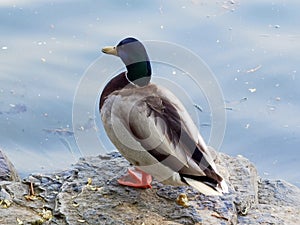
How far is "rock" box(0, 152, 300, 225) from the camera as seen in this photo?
116 inches

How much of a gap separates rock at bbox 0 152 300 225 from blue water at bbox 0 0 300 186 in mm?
594

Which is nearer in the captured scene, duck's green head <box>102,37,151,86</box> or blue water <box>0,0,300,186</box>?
duck's green head <box>102,37,151,86</box>

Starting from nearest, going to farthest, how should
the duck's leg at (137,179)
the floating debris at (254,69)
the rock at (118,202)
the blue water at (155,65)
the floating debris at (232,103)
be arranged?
1. the rock at (118,202)
2. the duck's leg at (137,179)
3. the blue water at (155,65)
4. the floating debris at (232,103)
5. the floating debris at (254,69)

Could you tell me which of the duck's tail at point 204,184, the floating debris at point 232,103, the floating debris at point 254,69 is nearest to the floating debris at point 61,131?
the floating debris at point 232,103

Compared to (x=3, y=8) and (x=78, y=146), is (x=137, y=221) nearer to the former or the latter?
(x=78, y=146)

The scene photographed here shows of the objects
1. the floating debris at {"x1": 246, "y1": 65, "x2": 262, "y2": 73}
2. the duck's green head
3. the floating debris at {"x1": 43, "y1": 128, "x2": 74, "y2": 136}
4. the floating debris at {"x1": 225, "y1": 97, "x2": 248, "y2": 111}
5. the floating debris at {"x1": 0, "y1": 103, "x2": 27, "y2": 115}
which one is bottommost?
the floating debris at {"x1": 43, "y1": 128, "x2": 74, "y2": 136}

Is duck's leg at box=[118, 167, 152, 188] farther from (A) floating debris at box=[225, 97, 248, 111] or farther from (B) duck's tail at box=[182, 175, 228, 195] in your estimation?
(A) floating debris at box=[225, 97, 248, 111]

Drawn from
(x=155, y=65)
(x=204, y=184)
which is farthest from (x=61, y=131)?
(x=204, y=184)

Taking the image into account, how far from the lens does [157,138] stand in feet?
9.86

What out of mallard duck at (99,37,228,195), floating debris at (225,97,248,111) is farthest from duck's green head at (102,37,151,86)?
floating debris at (225,97,248,111)

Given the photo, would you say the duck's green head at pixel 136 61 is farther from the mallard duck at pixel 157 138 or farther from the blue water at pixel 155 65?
the blue water at pixel 155 65

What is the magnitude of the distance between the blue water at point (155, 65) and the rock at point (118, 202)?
0.59 metres

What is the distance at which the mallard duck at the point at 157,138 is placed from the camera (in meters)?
2.99

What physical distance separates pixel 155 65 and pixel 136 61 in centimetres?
170
